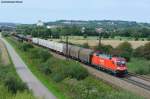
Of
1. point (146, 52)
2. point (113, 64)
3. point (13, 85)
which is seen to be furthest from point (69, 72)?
point (146, 52)

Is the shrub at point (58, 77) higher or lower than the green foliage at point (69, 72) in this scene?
lower

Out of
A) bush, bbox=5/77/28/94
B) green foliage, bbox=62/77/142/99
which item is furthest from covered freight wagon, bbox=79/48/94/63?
bush, bbox=5/77/28/94

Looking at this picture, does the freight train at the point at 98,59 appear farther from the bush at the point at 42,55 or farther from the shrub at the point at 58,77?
the shrub at the point at 58,77

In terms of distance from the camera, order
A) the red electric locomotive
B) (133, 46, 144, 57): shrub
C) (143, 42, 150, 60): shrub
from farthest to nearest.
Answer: (133, 46, 144, 57): shrub → (143, 42, 150, 60): shrub → the red electric locomotive

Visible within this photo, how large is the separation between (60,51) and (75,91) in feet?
182

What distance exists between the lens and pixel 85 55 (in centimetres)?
6994

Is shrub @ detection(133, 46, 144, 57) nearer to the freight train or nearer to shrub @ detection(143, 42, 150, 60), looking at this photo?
shrub @ detection(143, 42, 150, 60)

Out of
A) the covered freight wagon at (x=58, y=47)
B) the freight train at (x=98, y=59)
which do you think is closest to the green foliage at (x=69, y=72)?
the freight train at (x=98, y=59)

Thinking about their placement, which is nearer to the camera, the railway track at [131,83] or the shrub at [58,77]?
the railway track at [131,83]

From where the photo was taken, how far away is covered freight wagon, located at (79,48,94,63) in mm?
67363

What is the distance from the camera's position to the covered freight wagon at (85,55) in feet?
221

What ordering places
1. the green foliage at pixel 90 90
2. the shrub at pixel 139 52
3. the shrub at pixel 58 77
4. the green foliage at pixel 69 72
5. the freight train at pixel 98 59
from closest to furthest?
1. the green foliage at pixel 90 90
2. the freight train at pixel 98 59
3. the green foliage at pixel 69 72
4. the shrub at pixel 58 77
5. the shrub at pixel 139 52

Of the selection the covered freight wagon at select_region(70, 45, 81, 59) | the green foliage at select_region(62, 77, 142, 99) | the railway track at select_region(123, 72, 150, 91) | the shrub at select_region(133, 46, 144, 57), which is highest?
the green foliage at select_region(62, 77, 142, 99)

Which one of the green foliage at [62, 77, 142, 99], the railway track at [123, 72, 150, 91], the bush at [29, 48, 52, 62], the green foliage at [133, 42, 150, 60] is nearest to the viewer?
the green foliage at [62, 77, 142, 99]
